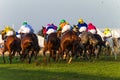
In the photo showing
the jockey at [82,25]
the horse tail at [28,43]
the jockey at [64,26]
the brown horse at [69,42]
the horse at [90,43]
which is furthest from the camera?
the jockey at [82,25]

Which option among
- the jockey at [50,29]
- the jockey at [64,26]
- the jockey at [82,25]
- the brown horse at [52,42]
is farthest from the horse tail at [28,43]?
the jockey at [82,25]

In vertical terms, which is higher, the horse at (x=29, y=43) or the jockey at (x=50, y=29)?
the jockey at (x=50, y=29)

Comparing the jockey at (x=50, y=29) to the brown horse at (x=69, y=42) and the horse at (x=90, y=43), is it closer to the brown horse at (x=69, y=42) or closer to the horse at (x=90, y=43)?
the horse at (x=90, y=43)

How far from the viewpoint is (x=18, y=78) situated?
640 inches

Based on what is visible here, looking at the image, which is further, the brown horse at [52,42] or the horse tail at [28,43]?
the brown horse at [52,42]

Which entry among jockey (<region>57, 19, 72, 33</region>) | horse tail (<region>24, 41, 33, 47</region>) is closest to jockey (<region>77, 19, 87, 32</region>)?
jockey (<region>57, 19, 72, 33</region>)

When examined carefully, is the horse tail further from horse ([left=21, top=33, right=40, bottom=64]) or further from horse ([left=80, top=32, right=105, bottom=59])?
horse ([left=80, top=32, right=105, bottom=59])

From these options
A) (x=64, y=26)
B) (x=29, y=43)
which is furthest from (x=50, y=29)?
(x=29, y=43)

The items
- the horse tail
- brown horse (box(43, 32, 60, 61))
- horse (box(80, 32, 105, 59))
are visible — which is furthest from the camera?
horse (box(80, 32, 105, 59))

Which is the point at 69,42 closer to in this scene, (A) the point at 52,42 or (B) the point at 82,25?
(A) the point at 52,42

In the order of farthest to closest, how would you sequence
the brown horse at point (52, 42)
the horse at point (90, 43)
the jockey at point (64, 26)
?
1. the horse at point (90, 43)
2. the jockey at point (64, 26)
3. the brown horse at point (52, 42)

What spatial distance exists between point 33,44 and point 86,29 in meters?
5.77

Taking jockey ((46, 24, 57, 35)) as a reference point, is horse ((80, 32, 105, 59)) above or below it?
below

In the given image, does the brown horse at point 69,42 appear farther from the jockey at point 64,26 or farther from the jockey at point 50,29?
the jockey at point 50,29
